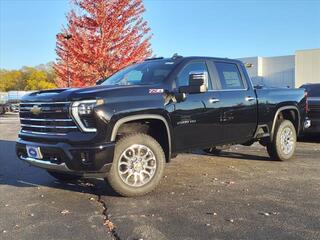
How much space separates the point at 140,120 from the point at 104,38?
1546 centimetres

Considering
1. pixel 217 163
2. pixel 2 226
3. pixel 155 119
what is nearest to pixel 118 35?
pixel 217 163

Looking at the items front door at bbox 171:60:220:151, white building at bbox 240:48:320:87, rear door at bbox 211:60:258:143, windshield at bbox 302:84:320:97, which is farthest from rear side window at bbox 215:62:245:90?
white building at bbox 240:48:320:87

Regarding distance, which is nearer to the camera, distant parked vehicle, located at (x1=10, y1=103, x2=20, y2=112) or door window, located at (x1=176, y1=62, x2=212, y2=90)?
door window, located at (x1=176, y1=62, x2=212, y2=90)

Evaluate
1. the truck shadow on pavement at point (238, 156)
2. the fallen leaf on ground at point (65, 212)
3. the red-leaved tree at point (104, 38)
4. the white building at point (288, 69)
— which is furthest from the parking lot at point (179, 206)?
the white building at point (288, 69)

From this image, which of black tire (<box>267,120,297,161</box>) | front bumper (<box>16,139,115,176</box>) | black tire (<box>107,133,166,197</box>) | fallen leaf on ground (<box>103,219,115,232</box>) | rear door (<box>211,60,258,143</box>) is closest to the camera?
fallen leaf on ground (<box>103,219,115,232</box>)

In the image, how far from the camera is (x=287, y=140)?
960 centimetres

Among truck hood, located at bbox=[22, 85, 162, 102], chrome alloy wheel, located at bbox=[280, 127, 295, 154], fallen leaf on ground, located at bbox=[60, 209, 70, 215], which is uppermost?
truck hood, located at bbox=[22, 85, 162, 102]

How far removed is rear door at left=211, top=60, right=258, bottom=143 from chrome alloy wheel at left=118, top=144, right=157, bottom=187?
1648mm

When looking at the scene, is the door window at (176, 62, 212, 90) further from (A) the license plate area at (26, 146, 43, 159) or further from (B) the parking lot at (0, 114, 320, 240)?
(A) the license plate area at (26, 146, 43, 159)

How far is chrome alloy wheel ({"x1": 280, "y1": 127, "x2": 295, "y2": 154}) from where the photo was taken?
9.45 meters

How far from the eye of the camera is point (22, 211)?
5898mm

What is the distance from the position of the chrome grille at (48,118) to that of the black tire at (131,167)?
66cm

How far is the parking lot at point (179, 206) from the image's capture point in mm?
4969

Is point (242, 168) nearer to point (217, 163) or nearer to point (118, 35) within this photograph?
point (217, 163)
